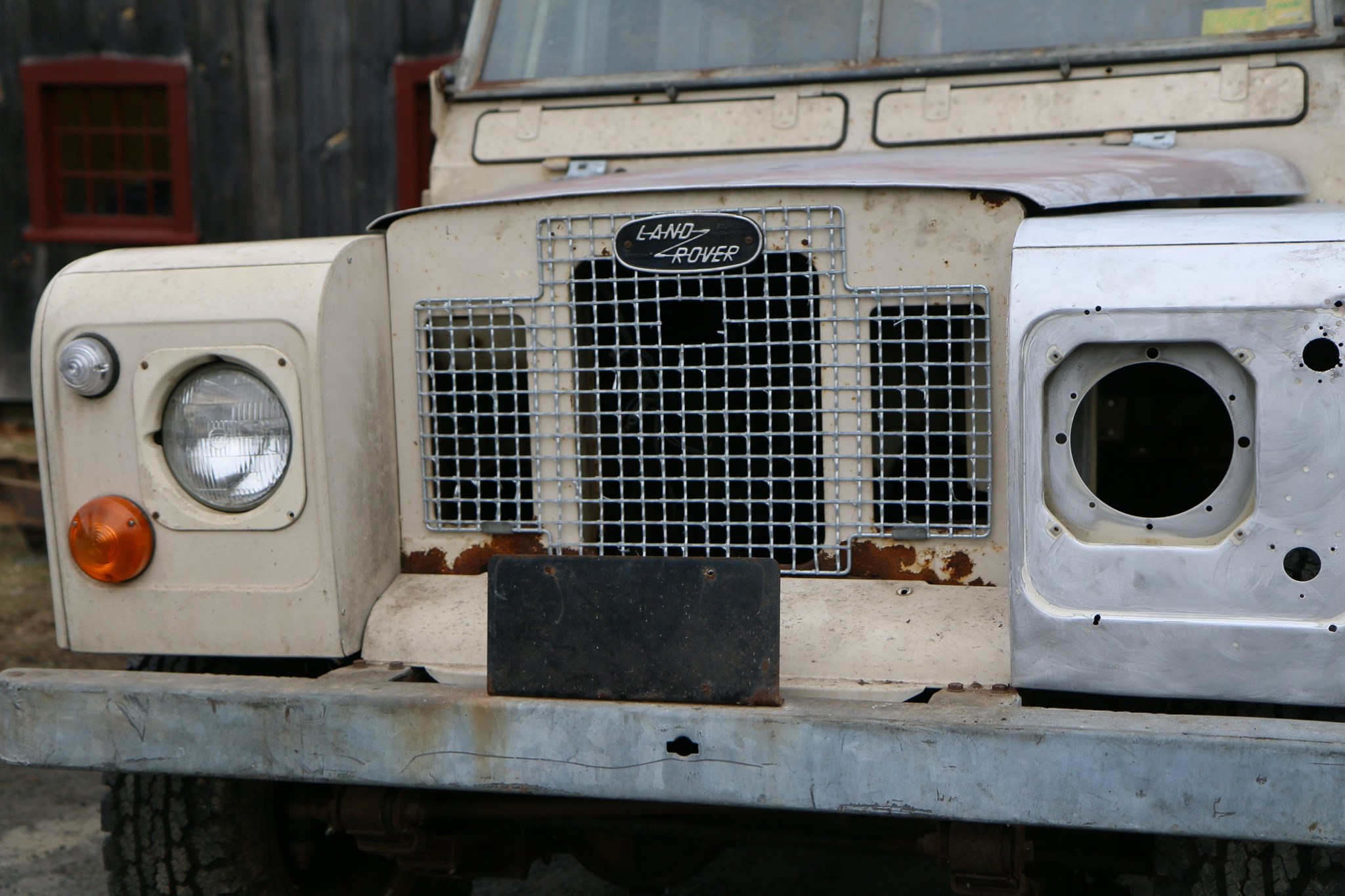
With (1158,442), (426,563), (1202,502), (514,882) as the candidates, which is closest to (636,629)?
(426,563)

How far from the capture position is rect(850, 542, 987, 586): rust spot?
6.98 feet

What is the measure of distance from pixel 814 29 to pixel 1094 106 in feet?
2.04

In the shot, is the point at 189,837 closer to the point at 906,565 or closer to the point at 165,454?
the point at 165,454

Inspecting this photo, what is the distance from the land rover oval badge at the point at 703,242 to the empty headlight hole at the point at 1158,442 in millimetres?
708

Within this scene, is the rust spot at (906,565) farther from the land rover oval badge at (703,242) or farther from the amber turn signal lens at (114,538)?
the amber turn signal lens at (114,538)

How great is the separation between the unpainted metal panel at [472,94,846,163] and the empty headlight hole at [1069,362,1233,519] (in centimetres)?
88

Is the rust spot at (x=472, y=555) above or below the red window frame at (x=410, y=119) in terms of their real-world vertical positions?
below

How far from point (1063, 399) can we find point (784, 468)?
0.59 m

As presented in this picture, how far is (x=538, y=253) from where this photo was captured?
2.23m

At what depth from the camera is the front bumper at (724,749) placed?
1657mm

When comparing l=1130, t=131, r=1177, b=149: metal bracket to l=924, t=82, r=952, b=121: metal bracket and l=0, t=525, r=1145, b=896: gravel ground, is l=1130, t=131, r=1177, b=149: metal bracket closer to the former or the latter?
l=924, t=82, r=952, b=121: metal bracket

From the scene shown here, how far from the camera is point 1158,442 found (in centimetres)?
253

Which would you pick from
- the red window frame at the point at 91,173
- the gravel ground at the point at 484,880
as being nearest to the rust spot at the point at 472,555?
the gravel ground at the point at 484,880

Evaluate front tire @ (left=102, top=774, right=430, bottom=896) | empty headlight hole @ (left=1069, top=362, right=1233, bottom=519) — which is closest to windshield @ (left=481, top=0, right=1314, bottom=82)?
empty headlight hole @ (left=1069, top=362, right=1233, bottom=519)
